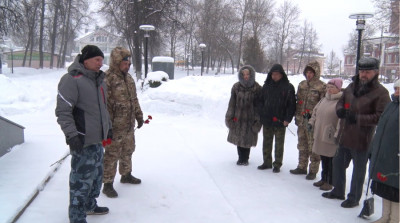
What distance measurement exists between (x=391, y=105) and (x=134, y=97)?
2.82m

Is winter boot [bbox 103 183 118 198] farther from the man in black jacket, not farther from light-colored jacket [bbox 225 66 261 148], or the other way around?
the man in black jacket

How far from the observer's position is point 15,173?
14.3 ft

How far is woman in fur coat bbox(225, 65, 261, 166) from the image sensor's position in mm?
5316

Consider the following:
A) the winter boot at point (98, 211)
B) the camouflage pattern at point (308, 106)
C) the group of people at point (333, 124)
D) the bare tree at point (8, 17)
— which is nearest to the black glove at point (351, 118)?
the group of people at point (333, 124)

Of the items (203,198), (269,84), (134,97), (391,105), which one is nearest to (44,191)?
(134,97)

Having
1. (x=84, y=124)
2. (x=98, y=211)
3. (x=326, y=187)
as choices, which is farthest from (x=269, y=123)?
(x=84, y=124)

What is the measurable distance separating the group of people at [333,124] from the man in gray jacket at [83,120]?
2.60 metres

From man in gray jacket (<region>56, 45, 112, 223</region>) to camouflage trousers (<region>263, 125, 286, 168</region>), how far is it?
2832 mm

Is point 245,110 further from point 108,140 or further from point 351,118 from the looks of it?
point 108,140

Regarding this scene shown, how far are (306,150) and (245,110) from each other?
1133mm

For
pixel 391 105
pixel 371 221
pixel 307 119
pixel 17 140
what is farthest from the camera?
pixel 17 140

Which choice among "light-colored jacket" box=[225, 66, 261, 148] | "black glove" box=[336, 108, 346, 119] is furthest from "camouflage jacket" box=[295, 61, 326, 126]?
"black glove" box=[336, 108, 346, 119]

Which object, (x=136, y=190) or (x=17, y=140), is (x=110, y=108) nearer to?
(x=136, y=190)

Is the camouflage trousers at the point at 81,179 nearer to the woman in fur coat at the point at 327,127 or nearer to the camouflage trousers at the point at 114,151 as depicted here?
the camouflage trousers at the point at 114,151
